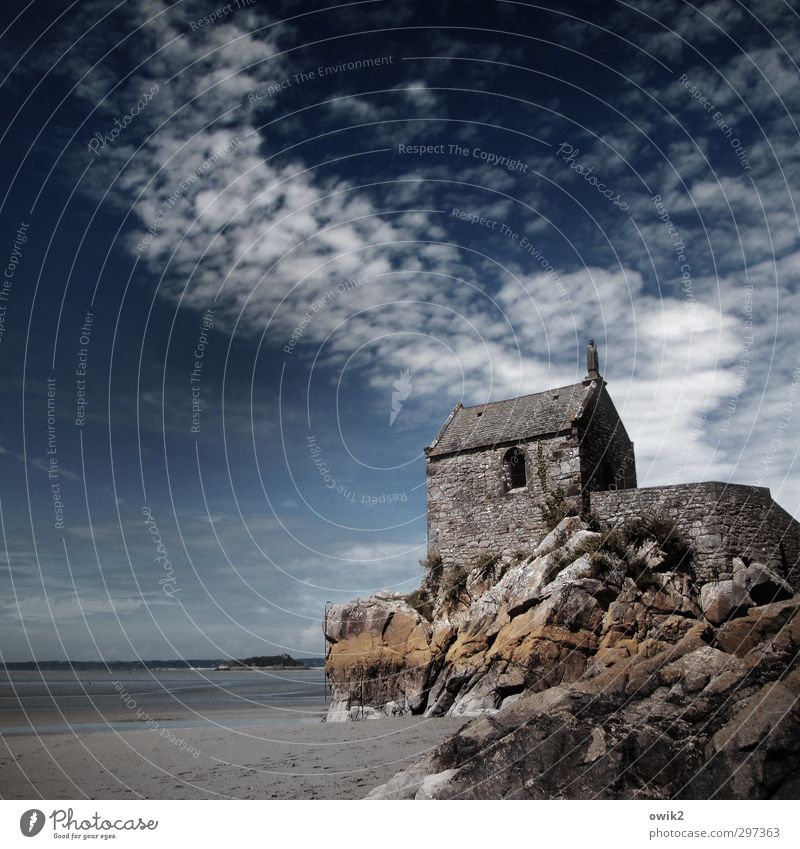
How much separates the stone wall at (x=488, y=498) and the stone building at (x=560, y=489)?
0.10ft

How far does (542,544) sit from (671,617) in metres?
4.02

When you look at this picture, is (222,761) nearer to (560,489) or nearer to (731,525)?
(560,489)

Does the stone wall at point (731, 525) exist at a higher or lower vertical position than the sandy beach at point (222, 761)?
higher

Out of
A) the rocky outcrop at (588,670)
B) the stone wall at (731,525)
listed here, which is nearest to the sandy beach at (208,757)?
the rocky outcrop at (588,670)

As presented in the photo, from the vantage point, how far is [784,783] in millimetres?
7355

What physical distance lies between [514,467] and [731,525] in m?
6.37

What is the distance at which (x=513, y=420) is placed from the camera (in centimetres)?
2088

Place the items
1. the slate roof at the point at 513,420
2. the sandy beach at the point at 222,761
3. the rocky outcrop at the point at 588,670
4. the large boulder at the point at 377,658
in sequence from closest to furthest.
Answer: the rocky outcrop at the point at 588,670 < the sandy beach at the point at 222,761 < the large boulder at the point at 377,658 < the slate roof at the point at 513,420

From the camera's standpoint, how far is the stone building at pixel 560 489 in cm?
1578

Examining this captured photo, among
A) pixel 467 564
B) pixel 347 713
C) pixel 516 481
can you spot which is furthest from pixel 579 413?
pixel 347 713

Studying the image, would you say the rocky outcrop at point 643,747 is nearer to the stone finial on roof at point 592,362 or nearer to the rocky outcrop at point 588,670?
the rocky outcrop at point 588,670

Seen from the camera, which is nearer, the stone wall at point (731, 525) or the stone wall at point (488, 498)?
the stone wall at point (731, 525)

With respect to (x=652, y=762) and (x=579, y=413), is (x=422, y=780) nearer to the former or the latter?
(x=652, y=762)

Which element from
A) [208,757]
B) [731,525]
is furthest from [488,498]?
[208,757]
